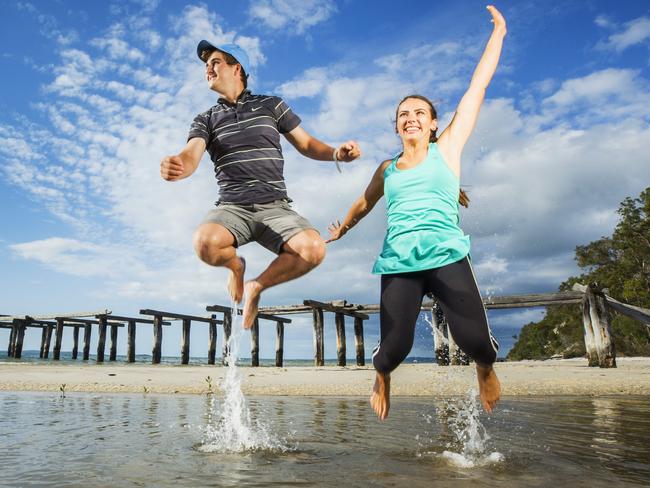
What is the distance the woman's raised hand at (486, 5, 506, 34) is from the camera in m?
3.67

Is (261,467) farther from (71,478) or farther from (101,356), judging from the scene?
(101,356)

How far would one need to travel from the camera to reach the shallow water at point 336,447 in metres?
2.52

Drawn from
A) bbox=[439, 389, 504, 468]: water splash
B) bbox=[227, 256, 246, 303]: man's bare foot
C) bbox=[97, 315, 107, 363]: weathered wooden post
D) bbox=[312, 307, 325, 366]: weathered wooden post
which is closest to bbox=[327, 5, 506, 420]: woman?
bbox=[439, 389, 504, 468]: water splash

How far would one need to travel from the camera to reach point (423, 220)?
316 cm

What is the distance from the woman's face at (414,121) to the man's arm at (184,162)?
56.5 inches

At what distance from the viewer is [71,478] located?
249 centimetres

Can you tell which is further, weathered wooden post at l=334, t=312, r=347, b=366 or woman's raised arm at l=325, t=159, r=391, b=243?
weathered wooden post at l=334, t=312, r=347, b=366

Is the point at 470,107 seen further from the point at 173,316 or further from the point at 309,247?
the point at 173,316

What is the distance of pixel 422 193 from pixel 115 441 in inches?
106

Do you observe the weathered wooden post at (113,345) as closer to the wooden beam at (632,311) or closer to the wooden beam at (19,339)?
the wooden beam at (19,339)

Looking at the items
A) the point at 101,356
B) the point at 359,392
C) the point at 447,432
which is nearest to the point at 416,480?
the point at 447,432

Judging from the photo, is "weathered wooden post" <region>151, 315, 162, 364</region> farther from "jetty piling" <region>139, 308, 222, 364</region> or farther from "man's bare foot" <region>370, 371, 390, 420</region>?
"man's bare foot" <region>370, 371, 390, 420</region>

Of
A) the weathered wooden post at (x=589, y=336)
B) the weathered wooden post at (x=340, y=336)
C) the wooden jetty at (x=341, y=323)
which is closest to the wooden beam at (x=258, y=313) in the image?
the wooden jetty at (x=341, y=323)

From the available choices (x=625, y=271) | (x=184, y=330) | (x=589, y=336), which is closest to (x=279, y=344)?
(x=184, y=330)
